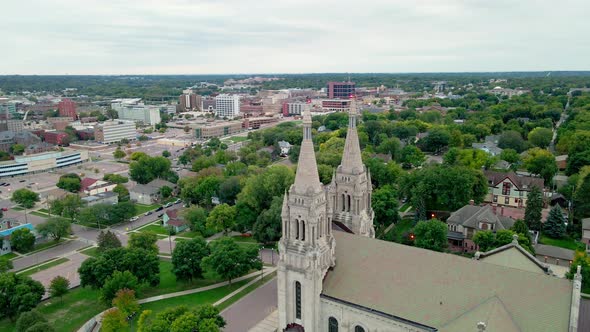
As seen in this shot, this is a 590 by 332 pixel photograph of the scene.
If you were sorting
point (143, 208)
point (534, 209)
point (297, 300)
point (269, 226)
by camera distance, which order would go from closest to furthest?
1. point (297, 300)
2. point (269, 226)
3. point (534, 209)
4. point (143, 208)

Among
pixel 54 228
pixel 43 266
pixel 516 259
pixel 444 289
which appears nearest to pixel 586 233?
pixel 516 259

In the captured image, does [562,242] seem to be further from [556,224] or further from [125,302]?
[125,302]

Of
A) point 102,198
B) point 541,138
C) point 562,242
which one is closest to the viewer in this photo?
point 562,242

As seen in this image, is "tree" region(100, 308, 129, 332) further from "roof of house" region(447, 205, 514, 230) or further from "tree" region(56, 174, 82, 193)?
"tree" region(56, 174, 82, 193)

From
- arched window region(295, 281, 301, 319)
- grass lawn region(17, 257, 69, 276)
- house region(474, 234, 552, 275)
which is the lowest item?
grass lawn region(17, 257, 69, 276)

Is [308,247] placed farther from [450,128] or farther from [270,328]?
[450,128]

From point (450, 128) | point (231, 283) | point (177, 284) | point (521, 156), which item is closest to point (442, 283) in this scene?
point (231, 283)

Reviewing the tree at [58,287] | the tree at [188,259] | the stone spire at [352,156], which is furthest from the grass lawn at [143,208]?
the stone spire at [352,156]

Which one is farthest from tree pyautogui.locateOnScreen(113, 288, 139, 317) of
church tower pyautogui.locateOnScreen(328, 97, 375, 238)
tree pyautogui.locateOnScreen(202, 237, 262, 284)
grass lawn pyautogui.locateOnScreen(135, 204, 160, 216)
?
grass lawn pyautogui.locateOnScreen(135, 204, 160, 216)
